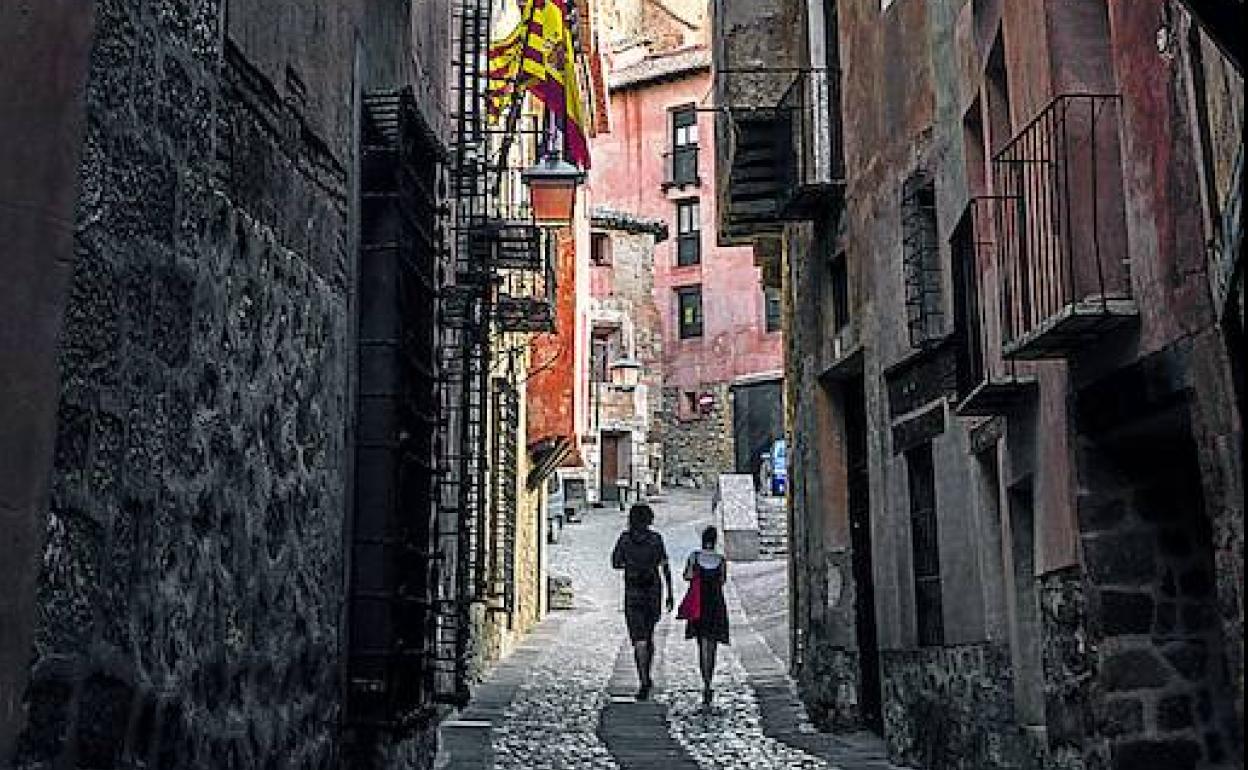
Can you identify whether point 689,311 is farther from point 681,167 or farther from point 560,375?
point 560,375

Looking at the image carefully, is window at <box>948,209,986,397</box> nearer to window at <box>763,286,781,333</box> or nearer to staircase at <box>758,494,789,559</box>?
staircase at <box>758,494,789,559</box>

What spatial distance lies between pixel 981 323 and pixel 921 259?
140 centimetres

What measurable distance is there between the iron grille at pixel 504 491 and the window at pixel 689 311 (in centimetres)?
2594

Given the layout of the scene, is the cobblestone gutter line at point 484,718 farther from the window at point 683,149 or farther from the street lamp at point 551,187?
the window at point 683,149

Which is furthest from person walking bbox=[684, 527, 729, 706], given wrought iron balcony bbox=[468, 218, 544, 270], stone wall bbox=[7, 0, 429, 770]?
stone wall bbox=[7, 0, 429, 770]

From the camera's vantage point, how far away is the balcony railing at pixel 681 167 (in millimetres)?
44934

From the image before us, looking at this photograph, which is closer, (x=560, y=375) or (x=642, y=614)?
(x=642, y=614)

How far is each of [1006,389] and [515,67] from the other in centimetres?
703

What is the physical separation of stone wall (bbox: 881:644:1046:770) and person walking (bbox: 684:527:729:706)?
2340 millimetres

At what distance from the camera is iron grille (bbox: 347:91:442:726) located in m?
Answer: 6.82

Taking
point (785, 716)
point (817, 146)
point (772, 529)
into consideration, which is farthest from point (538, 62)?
point (772, 529)

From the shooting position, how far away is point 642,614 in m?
13.0

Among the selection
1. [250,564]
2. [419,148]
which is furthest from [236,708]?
[419,148]

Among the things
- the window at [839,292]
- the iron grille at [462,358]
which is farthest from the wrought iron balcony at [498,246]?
the window at [839,292]
